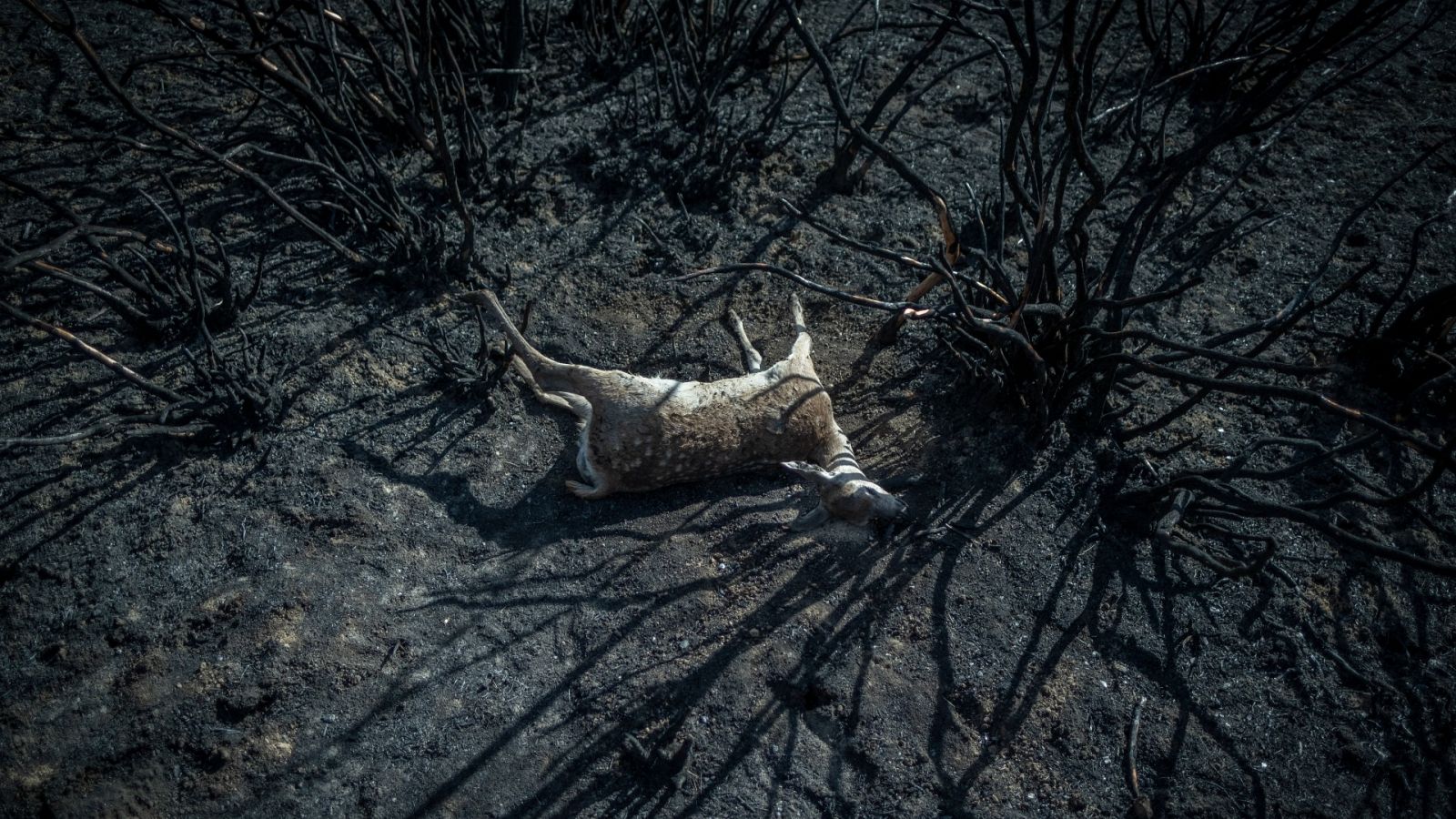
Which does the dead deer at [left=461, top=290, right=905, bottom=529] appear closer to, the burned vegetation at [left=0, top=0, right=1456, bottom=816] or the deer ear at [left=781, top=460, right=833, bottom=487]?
the deer ear at [left=781, top=460, right=833, bottom=487]

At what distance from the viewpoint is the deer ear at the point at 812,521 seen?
353cm

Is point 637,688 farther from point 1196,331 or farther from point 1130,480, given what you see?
point 1196,331

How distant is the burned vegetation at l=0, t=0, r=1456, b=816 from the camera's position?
2.92m

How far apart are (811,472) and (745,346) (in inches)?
36.6

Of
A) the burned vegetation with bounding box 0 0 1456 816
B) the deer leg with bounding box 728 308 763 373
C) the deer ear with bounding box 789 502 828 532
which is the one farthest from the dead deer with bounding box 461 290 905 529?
the deer leg with bounding box 728 308 763 373

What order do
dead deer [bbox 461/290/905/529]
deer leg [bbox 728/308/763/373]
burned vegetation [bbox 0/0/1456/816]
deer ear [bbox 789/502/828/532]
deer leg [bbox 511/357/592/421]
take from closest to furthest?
burned vegetation [bbox 0/0/1456/816] < dead deer [bbox 461/290/905/529] < deer ear [bbox 789/502/828/532] < deer leg [bbox 511/357/592/421] < deer leg [bbox 728/308/763/373]

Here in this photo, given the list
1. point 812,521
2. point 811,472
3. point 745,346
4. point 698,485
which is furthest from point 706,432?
point 745,346

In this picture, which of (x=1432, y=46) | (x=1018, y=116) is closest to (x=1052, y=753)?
(x=1018, y=116)

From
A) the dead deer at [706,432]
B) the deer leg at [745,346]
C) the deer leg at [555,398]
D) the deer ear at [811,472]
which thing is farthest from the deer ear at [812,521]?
the deer leg at [555,398]

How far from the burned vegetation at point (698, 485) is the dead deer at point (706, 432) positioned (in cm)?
17

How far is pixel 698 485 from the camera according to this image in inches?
147

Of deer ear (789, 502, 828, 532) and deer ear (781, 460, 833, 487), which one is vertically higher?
deer ear (781, 460, 833, 487)

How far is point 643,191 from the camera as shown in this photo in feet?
15.9

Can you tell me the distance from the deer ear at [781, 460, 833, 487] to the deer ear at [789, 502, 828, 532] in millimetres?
113
